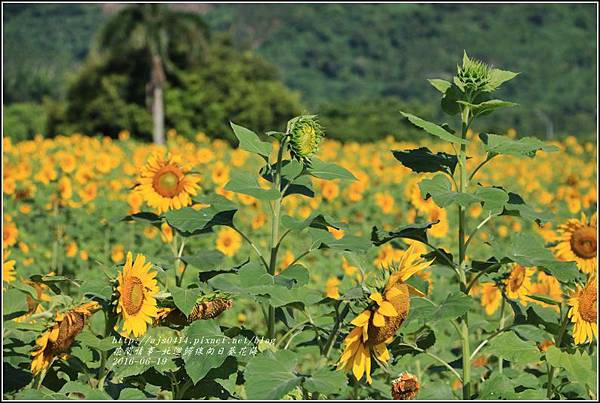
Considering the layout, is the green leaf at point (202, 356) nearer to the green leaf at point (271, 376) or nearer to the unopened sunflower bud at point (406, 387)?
the green leaf at point (271, 376)

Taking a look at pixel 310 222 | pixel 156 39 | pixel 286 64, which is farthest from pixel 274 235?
pixel 286 64

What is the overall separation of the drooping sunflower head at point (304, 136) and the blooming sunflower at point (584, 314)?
59 cm

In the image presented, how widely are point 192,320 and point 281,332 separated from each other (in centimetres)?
238

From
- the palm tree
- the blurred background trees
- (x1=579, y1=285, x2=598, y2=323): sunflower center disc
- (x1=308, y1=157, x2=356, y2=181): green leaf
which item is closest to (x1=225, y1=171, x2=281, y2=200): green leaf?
(x1=308, y1=157, x2=356, y2=181): green leaf

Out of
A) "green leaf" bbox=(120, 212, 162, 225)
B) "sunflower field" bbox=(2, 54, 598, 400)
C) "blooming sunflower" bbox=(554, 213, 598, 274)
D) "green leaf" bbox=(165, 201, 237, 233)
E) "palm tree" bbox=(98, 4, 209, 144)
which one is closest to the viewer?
"sunflower field" bbox=(2, 54, 598, 400)

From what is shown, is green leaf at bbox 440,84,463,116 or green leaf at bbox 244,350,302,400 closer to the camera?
green leaf at bbox 244,350,302,400

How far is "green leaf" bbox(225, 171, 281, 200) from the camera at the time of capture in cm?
150

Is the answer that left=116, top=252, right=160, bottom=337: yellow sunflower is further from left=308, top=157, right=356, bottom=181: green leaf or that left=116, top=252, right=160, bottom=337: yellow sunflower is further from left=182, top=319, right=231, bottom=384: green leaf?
left=308, top=157, right=356, bottom=181: green leaf

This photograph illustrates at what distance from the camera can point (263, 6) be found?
70.4 meters

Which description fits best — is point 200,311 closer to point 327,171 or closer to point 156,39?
point 327,171

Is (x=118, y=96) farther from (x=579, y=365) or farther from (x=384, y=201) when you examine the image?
(x=579, y=365)

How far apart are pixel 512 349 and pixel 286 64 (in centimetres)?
5877

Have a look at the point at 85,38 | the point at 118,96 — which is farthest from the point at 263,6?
the point at 118,96

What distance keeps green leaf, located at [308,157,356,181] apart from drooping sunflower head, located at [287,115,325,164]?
43mm
